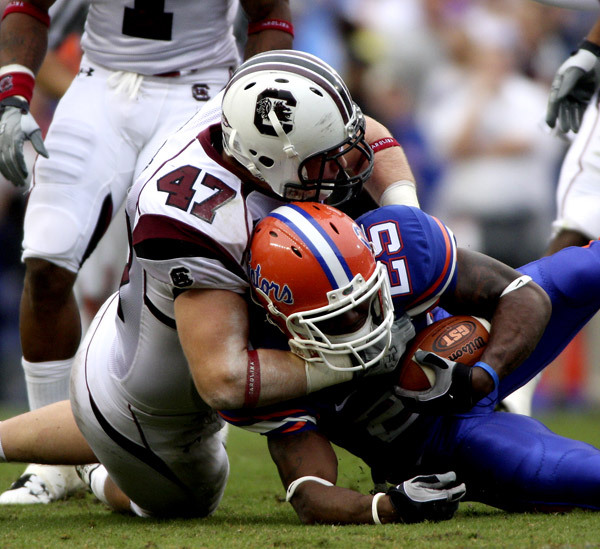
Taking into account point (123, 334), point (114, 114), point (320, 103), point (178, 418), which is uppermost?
point (320, 103)

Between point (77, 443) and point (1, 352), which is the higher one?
point (77, 443)

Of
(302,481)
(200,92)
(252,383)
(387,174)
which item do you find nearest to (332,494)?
(302,481)

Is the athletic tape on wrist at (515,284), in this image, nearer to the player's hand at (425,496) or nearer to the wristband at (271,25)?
the player's hand at (425,496)

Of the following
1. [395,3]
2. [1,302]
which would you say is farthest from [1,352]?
[395,3]

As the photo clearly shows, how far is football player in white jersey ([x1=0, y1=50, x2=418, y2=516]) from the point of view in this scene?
2033 millimetres

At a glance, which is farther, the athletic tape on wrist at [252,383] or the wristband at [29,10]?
the wristband at [29,10]

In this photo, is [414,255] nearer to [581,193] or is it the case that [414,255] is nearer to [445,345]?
[445,345]

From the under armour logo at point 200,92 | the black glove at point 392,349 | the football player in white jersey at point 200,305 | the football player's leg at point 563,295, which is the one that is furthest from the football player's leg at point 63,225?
the football player's leg at point 563,295

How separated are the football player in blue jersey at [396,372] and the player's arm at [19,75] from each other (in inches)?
44.6

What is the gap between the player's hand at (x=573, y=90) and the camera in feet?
11.9

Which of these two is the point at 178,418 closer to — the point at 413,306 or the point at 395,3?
the point at 413,306

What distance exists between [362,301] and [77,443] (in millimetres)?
959

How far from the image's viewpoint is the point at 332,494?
82.4 inches

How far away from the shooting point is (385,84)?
233 inches
